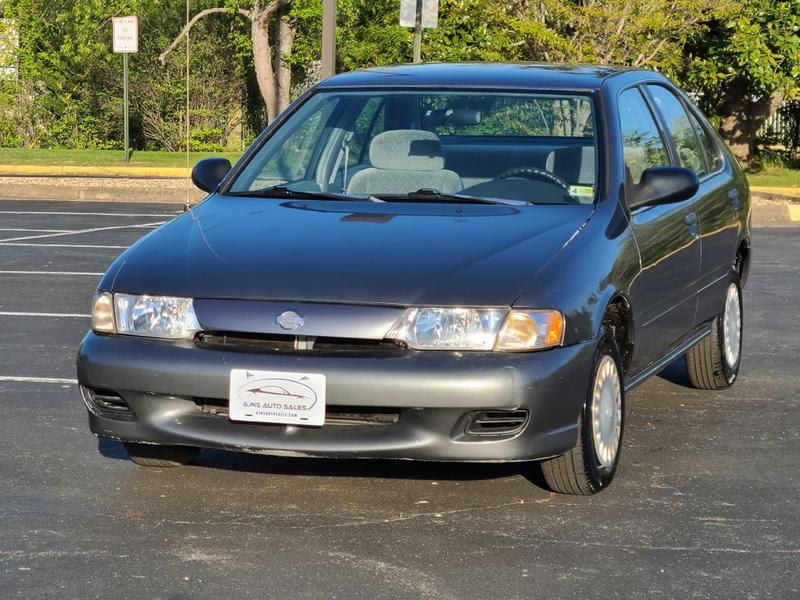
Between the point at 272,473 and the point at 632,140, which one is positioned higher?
the point at 632,140

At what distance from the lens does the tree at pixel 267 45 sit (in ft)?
96.1

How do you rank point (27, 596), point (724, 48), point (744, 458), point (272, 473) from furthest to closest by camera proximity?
1. point (724, 48)
2. point (744, 458)
3. point (272, 473)
4. point (27, 596)

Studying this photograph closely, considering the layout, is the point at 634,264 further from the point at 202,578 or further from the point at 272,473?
the point at 202,578

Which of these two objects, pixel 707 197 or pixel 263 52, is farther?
pixel 263 52

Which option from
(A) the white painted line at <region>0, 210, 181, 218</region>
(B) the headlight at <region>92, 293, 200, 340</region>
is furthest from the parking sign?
(B) the headlight at <region>92, 293, 200, 340</region>

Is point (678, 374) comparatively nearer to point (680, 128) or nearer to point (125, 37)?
point (680, 128)

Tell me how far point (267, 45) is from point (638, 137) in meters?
A: 23.6

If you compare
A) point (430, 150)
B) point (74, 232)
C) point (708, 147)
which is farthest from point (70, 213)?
point (430, 150)

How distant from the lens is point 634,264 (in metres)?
5.83

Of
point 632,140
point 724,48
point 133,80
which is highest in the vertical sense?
A: point 632,140

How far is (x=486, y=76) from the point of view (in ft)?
21.6

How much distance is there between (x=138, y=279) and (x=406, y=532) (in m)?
1.26

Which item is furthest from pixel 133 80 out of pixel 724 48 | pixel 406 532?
pixel 406 532

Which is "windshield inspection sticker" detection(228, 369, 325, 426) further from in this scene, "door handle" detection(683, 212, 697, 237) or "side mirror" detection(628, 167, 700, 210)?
"door handle" detection(683, 212, 697, 237)
